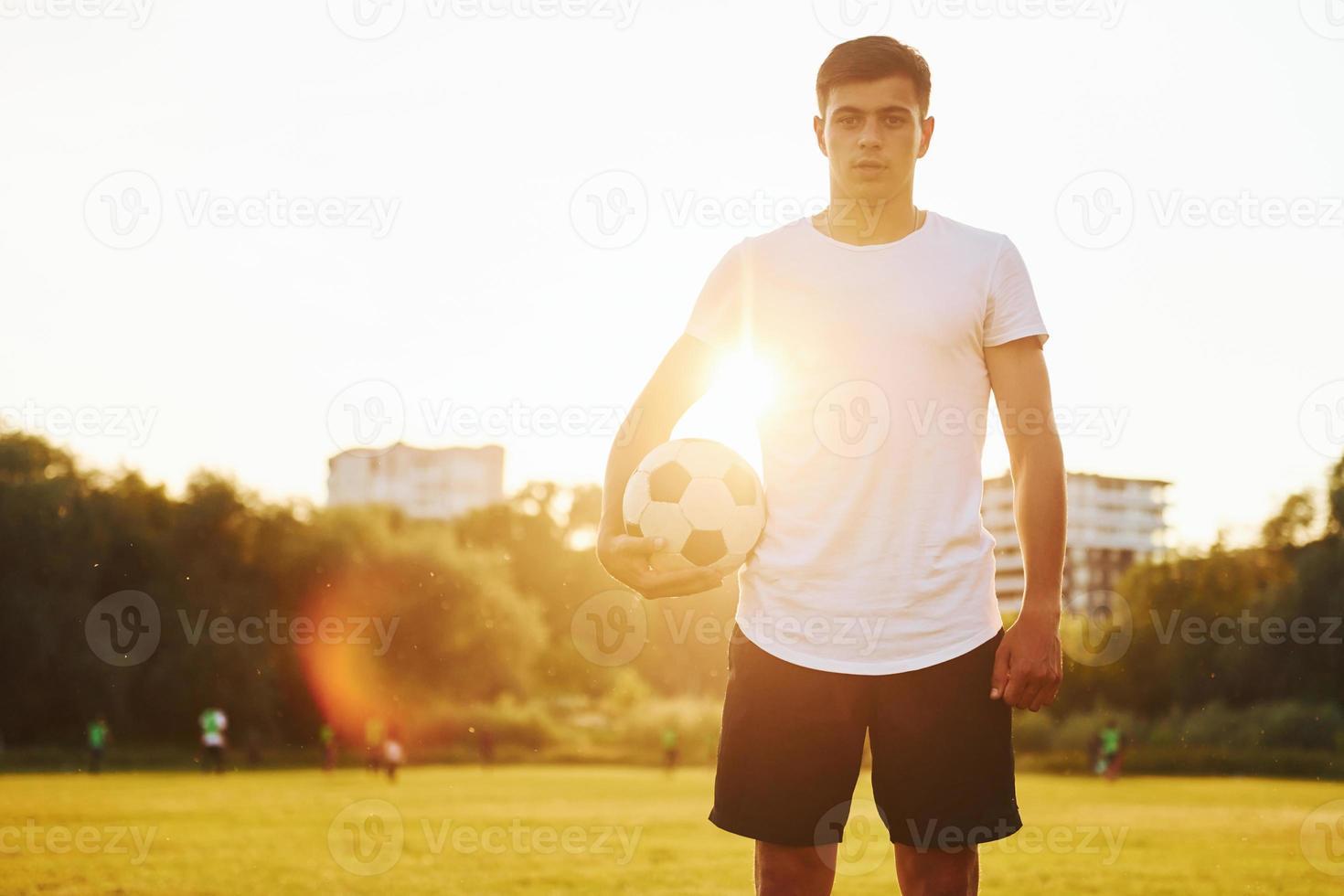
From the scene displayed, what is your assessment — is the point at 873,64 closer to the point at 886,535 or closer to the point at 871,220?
the point at 871,220

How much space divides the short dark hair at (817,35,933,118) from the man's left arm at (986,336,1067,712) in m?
0.71

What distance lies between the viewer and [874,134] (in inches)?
129

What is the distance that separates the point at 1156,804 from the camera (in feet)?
70.0

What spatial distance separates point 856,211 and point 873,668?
113 cm

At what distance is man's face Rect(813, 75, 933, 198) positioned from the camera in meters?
3.28

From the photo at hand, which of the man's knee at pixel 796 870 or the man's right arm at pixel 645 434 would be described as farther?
the man's right arm at pixel 645 434

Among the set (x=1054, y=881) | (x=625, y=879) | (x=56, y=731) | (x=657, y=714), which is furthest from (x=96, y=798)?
(x=657, y=714)

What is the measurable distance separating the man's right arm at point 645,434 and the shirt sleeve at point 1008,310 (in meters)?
0.71

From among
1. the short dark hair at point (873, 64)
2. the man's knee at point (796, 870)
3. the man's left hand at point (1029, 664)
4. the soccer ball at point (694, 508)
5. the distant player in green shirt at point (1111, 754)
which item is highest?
the short dark hair at point (873, 64)

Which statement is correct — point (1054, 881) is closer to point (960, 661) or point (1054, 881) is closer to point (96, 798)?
point (960, 661)

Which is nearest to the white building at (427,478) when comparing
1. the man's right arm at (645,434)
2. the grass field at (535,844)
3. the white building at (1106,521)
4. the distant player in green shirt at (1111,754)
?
the white building at (1106,521)

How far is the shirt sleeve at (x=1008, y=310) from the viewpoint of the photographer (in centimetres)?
325

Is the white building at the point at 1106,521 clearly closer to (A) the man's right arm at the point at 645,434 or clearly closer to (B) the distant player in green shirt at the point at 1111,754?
(B) the distant player in green shirt at the point at 1111,754

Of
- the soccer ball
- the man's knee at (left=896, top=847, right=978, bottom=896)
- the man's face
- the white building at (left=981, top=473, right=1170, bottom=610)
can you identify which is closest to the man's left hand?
the man's knee at (left=896, top=847, right=978, bottom=896)
